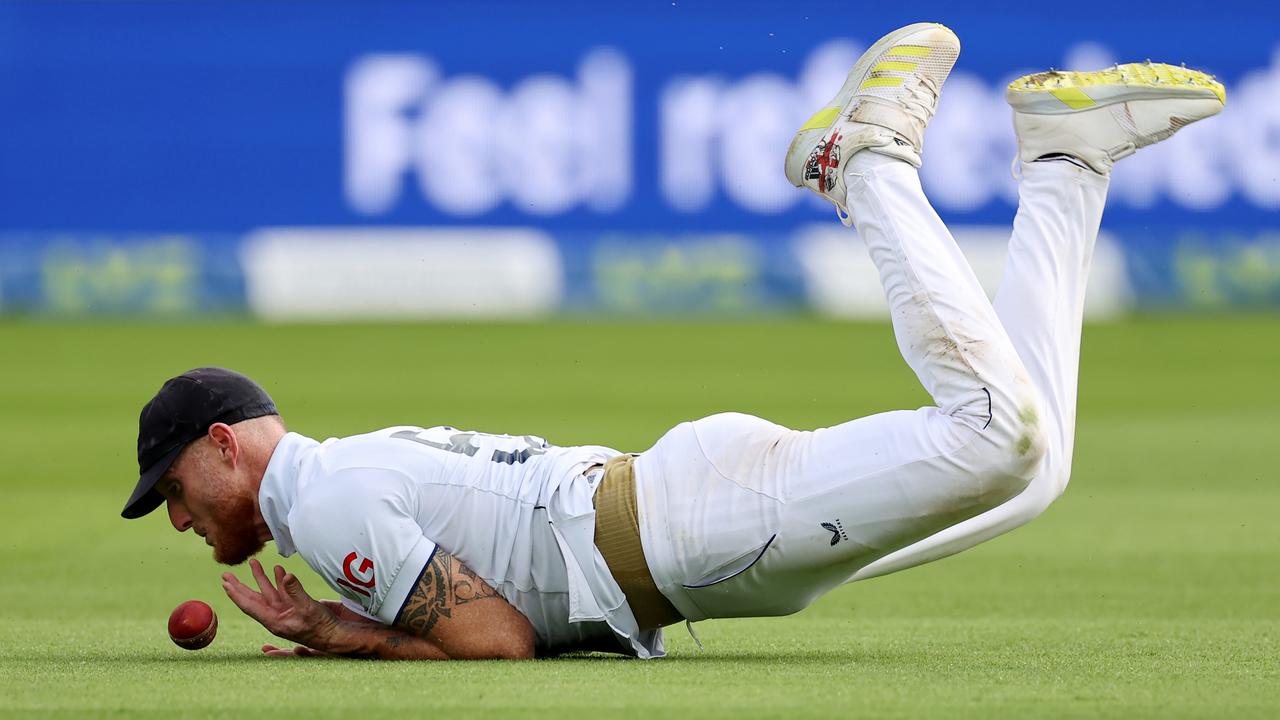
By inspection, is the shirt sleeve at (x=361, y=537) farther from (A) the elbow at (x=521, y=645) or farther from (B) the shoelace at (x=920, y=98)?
(B) the shoelace at (x=920, y=98)

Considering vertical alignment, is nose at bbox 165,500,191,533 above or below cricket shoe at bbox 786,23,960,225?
below

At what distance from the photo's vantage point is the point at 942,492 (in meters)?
4.15

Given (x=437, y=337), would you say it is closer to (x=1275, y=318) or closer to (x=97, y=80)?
(x=97, y=80)

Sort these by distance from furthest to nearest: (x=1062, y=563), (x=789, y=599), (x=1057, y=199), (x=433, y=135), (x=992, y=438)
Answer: (x=433, y=135), (x=1062, y=563), (x=1057, y=199), (x=789, y=599), (x=992, y=438)

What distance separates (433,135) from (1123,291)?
23.0ft

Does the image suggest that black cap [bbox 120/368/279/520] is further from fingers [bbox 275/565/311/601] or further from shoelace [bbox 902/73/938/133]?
shoelace [bbox 902/73/938/133]

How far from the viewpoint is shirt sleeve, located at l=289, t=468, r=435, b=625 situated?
4148mm

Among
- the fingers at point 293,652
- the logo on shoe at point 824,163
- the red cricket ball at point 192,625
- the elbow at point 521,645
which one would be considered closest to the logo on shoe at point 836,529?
the elbow at point 521,645

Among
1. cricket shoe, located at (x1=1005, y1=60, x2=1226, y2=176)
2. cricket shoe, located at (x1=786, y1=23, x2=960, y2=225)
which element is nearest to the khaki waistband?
cricket shoe, located at (x1=786, y1=23, x2=960, y2=225)

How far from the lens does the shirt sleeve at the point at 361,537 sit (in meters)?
4.15

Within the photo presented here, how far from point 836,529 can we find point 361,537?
1.13 meters

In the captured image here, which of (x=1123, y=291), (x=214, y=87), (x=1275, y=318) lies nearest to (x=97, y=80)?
(x=214, y=87)

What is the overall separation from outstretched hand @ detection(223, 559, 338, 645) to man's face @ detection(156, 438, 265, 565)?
12 centimetres

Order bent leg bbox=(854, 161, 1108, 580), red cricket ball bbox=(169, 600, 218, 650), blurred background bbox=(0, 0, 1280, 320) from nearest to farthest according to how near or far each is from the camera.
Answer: red cricket ball bbox=(169, 600, 218, 650) → bent leg bbox=(854, 161, 1108, 580) → blurred background bbox=(0, 0, 1280, 320)
